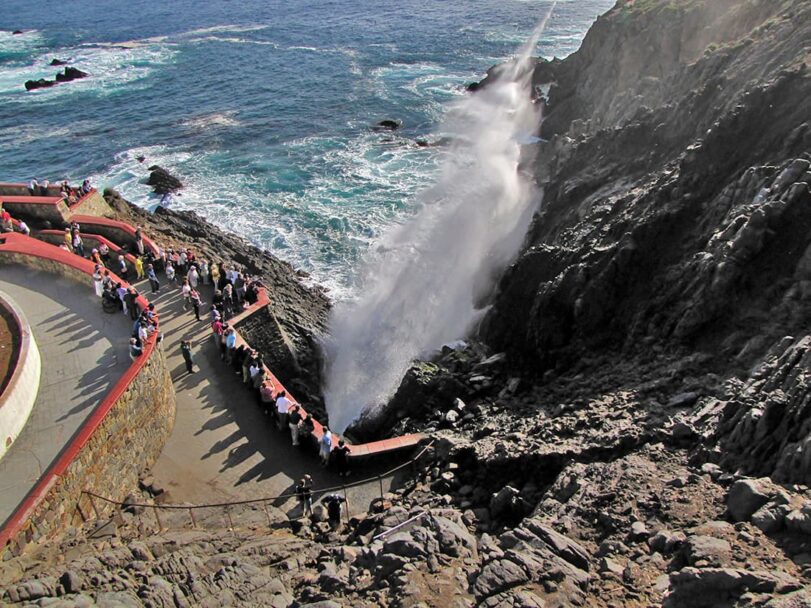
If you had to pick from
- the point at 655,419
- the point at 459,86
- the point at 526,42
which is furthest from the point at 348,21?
the point at 655,419

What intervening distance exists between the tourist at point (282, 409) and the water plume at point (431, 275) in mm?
4428

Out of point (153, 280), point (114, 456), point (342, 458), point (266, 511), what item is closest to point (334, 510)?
point (266, 511)

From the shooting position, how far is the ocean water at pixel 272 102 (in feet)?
113

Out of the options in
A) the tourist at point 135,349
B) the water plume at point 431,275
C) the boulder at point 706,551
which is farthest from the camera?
the water plume at point 431,275

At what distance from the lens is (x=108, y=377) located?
14.8 meters

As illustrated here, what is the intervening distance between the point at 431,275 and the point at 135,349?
1453cm

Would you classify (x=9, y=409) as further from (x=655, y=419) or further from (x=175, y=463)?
(x=655, y=419)

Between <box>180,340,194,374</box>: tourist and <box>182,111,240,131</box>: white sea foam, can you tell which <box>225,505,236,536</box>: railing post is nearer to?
<box>180,340,194,374</box>: tourist

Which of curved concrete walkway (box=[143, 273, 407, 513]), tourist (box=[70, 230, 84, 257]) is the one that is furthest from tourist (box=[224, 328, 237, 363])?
tourist (box=[70, 230, 84, 257])

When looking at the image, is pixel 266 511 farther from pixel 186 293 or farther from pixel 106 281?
pixel 106 281

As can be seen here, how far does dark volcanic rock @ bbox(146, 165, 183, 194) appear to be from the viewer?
Answer: 36.0 m

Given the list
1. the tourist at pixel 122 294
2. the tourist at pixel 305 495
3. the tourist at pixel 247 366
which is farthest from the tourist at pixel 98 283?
the tourist at pixel 305 495

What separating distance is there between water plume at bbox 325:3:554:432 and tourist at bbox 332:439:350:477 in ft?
16.8

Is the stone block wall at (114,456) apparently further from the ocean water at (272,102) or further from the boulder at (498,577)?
the ocean water at (272,102)
